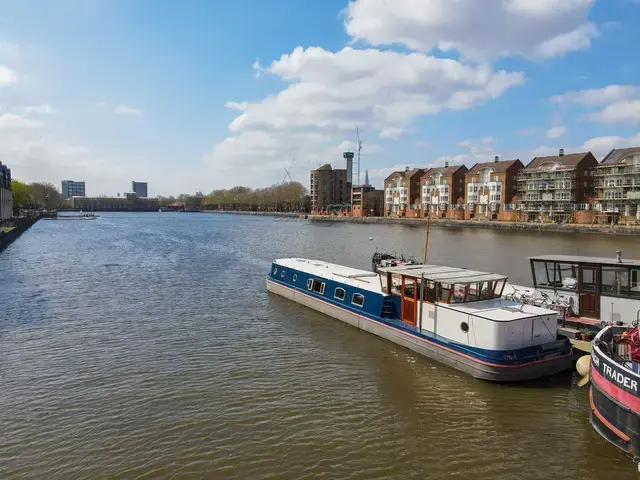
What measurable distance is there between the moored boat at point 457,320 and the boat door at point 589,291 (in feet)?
9.19

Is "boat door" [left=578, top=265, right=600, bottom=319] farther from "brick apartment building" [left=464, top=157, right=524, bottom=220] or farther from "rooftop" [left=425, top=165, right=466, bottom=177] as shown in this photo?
"rooftop" [left=425, top=165, right=466, bottom=177]

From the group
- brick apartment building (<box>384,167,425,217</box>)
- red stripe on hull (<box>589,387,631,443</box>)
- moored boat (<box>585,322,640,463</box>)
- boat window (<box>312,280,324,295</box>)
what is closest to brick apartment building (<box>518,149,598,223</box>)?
brick apartment building (<box>384,167,425,217</box>)

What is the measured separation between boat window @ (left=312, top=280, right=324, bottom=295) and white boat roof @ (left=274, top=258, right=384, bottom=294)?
450mm

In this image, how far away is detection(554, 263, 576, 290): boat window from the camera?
2031 centimetres

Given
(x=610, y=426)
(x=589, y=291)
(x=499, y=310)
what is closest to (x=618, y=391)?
(x=610, y=426)

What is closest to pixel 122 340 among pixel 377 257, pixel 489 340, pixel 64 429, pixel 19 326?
pixel 19 326

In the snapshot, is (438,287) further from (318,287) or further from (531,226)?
(531,226)

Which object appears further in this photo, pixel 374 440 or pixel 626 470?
pixel 374 440

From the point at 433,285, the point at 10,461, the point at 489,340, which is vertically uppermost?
the point at 433,285

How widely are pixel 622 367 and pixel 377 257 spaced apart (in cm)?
3202

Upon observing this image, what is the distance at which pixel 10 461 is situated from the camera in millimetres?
12297

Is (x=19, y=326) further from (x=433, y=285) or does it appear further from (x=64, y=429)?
(x=433, y=285)

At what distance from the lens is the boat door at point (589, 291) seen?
1959 centimetres

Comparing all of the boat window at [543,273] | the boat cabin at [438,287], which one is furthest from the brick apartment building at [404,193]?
the boat cabin at [438,287]
